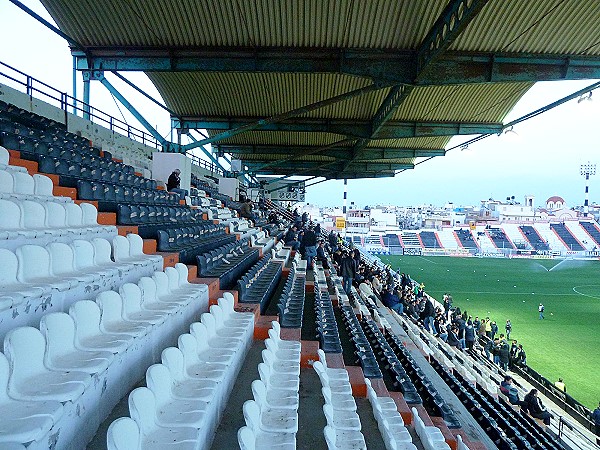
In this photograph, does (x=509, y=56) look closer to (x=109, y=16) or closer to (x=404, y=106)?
(x=404, y=106)

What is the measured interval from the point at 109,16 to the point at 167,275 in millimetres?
6177

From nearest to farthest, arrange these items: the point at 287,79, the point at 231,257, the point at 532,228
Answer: the point at 231,257 < the point at 287,79 < the point at 532,228

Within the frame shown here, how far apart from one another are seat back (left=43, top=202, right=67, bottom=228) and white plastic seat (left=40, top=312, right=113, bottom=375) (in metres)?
1.81

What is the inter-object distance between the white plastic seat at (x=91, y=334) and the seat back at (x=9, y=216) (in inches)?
43.1

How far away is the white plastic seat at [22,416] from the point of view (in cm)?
137

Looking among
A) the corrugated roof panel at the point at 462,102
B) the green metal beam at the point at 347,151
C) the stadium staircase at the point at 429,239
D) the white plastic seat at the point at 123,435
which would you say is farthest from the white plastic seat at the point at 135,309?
the stadium staircase at the point at 429,239

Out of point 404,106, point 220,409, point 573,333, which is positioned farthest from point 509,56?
point 573,333

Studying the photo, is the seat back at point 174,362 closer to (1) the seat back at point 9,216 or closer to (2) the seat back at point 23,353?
(2) the seat back at point 23,353

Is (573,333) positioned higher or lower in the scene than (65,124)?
lower

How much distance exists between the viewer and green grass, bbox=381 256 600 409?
12.3 m

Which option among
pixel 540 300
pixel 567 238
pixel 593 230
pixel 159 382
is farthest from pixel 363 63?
pixel 593 230

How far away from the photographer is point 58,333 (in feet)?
6.64

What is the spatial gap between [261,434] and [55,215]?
2589mm

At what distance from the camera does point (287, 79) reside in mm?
11312
